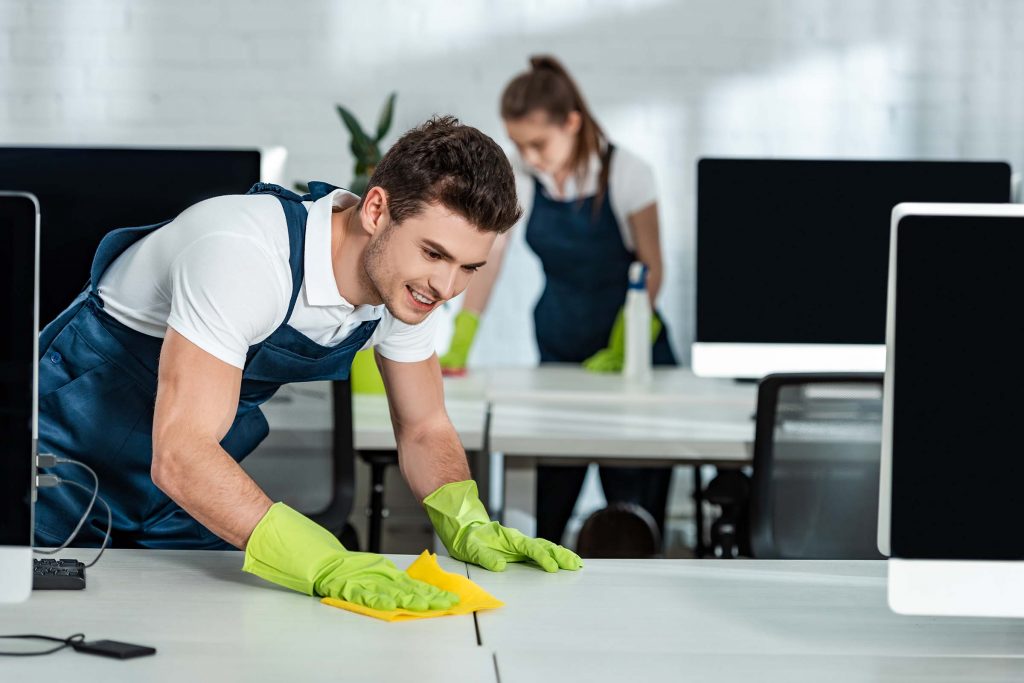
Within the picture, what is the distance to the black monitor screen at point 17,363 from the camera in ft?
3.32

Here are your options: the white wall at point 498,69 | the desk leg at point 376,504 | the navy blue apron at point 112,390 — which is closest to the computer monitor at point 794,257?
the desk leg at point 376,504

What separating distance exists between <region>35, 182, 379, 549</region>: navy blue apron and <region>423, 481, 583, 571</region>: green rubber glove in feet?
0.89

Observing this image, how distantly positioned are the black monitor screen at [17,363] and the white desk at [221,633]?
0.46ft

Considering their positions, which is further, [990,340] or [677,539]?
[677,539]

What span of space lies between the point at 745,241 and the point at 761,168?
15 centimetres

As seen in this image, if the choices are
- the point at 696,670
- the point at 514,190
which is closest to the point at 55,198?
the point at 514,190

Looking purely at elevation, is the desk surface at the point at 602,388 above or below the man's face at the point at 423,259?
below

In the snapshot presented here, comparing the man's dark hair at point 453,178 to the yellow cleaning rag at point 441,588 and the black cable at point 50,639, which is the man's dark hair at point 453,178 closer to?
the yellow cleaning rag at point 441,588

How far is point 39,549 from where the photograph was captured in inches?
56.3

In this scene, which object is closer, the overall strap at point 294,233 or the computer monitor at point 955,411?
the computer monitor at point 955,411

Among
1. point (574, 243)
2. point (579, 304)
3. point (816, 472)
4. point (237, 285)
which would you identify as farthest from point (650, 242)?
point (237, 285)

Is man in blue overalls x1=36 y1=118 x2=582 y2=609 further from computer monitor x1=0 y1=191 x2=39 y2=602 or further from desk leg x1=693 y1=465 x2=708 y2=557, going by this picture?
desk leg x1=693 y1=465 x2=708 y2=557

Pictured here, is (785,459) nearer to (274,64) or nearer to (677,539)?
(677,539)

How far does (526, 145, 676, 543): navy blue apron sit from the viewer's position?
3154 millimetres
